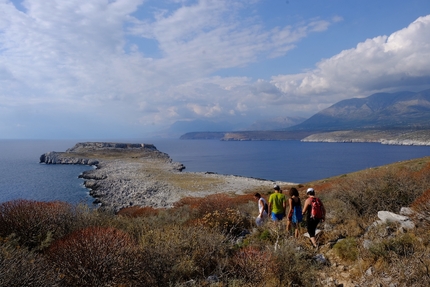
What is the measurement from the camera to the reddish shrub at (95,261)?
510 centimetres

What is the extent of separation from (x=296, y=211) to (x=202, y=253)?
11.8 ft

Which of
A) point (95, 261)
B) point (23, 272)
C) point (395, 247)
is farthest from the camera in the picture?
point (395, 247)

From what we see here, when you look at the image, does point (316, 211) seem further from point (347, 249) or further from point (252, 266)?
point (252, 266)

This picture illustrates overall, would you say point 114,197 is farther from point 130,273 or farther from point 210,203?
point 130,273

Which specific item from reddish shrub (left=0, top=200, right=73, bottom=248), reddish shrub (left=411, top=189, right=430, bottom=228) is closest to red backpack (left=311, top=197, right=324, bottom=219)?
reddish shrub (left=411, top=189, right=430, bottom=228)

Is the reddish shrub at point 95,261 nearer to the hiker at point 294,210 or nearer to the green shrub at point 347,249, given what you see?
the green shrub at point 347,249

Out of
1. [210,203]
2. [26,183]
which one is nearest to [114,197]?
[26,183]

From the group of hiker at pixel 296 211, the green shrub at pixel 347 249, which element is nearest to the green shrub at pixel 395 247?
the green shrub at pixel 347 249

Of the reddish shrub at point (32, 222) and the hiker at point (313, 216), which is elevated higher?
the reddish shrub at point (32, 222)

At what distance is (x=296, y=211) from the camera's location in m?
8.98

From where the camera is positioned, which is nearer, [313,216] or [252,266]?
[252,266]

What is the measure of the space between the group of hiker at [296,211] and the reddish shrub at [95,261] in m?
4.95

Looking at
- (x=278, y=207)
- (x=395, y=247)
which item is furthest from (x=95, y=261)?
(x=278, y=207)

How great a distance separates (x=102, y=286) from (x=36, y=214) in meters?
4.05
